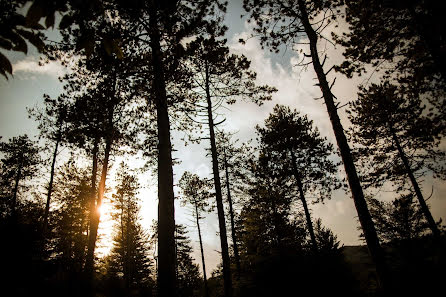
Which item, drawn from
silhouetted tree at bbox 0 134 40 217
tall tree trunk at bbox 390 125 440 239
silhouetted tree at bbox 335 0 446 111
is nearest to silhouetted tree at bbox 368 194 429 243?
tall tree trunk at bbox 390 125 440 239

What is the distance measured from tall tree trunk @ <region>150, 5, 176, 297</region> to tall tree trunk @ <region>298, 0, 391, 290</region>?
4719 mm

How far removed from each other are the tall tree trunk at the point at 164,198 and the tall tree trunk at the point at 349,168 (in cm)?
472

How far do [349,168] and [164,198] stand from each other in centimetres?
500

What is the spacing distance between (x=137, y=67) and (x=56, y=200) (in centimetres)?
1786

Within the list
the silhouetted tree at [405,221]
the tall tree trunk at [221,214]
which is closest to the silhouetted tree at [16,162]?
the tall tree trunk at [221,214]

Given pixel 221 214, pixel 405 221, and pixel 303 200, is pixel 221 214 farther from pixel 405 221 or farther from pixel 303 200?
pixel 405 221

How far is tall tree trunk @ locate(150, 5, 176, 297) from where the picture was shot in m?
4.32

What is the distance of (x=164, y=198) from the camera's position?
4.74m

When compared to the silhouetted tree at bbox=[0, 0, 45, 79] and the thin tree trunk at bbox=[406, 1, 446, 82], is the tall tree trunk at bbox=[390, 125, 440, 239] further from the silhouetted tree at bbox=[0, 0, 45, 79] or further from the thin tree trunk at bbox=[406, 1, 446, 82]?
the silhouetted tree at bbox=[0, 0, 45, 79]

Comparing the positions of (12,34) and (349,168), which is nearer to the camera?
(12,34)

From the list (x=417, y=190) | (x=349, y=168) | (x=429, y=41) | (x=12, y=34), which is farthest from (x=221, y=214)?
(x=417, y=190)

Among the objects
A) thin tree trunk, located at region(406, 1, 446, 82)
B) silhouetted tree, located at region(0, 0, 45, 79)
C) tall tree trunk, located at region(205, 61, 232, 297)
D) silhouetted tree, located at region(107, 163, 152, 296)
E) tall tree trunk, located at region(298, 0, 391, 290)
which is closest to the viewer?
silhouetted tree, located at region(0, 0, 45, 79)

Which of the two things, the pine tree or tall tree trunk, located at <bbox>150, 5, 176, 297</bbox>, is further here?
the pine tree

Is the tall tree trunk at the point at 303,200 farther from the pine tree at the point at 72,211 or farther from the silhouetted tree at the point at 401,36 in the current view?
the pine tree at the point at 72,211
